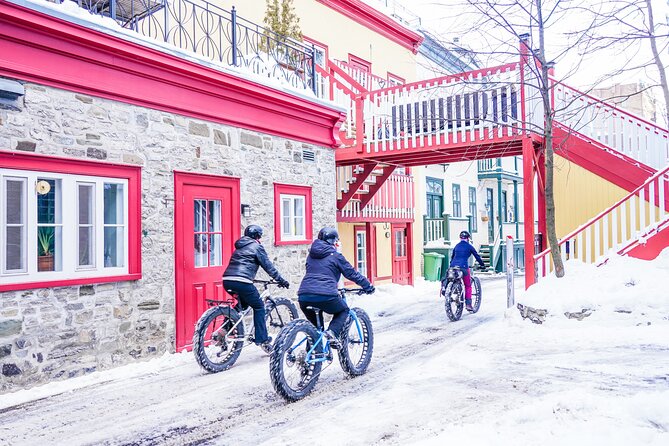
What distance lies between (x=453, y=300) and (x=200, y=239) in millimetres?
4653

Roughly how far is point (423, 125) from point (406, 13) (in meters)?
9.50

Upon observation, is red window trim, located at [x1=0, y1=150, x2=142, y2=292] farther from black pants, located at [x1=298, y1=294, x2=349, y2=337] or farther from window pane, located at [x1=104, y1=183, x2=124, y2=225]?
black pants, located at [x1=298, y1=294, x2=349, y2=337]

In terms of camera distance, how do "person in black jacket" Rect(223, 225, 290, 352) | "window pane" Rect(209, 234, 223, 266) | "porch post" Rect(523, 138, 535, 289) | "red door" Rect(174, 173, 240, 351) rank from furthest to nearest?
"porch post" Rect(523, 138, 535, 289) → "window pane" Rect(209, 234, 223, 266) → "red door" Rect(174, 173, 240, 351) → "person in black jacket" Rect(223, 225, 290, 352)

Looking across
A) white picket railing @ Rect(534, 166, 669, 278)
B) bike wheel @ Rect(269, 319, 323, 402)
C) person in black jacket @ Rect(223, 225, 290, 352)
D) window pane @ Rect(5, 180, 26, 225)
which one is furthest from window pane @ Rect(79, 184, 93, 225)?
white picket railing @ Rect(534, 166, 669, 278)

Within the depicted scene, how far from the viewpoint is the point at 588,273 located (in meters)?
8.17

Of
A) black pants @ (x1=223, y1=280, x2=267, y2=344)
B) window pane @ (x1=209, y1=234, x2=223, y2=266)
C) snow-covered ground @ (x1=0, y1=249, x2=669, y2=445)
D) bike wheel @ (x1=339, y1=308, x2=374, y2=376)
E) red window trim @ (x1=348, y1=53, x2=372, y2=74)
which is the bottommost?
snow-covered ground @ (x1=0, y1=249, x2=669, y2=445)

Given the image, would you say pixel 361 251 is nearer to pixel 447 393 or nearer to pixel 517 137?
pixel 517 137

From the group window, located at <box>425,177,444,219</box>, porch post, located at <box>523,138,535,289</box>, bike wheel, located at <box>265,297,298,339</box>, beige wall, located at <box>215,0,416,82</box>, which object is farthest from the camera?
window, located at <box>425,177,444,219</box>

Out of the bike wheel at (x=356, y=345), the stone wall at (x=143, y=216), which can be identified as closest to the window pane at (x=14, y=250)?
the stone wall at (x=143, y=216)

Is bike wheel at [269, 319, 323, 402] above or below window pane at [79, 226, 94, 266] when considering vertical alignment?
below

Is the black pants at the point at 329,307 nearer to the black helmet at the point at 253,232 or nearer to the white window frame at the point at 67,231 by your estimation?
the black helmet at the point at 253,232

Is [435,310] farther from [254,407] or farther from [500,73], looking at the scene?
[254,407]

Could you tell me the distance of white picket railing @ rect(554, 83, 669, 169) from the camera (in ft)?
30.7

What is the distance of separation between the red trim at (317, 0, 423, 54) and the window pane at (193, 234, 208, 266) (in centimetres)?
897
